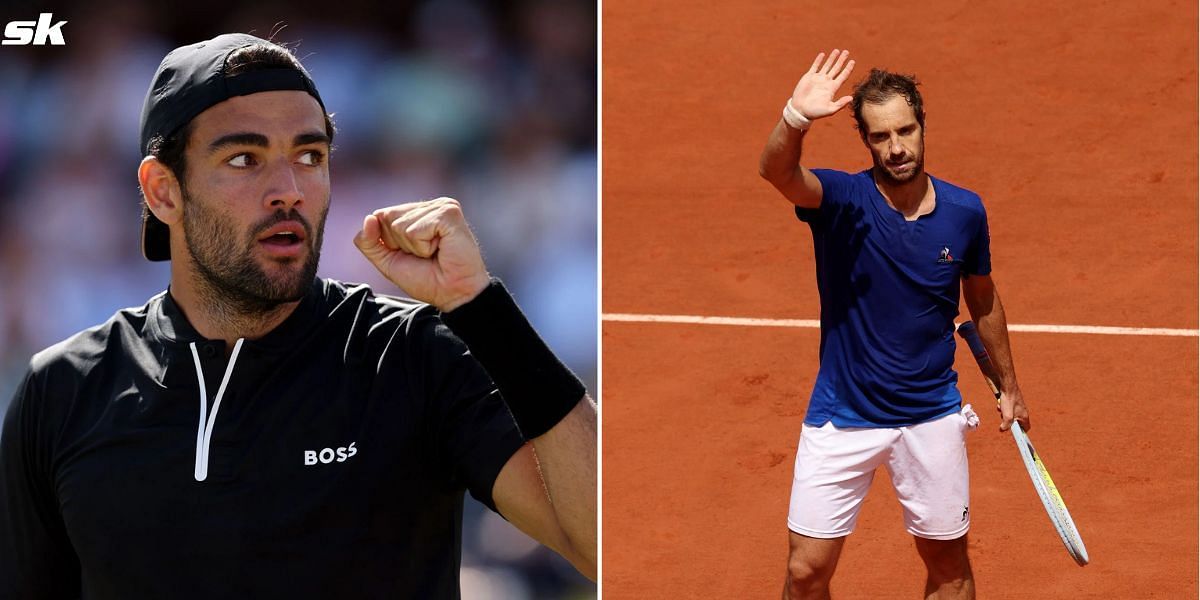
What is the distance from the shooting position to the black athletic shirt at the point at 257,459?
8.30 ft

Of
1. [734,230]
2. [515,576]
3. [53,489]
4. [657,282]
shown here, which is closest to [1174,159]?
[734,230]

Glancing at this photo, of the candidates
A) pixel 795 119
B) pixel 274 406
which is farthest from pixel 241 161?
pixel 795 119

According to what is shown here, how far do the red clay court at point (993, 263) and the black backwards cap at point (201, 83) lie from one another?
310 centimetres

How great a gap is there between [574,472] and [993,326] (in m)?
2.34

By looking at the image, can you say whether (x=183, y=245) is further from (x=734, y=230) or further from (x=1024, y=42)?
(x=1024, y=42)

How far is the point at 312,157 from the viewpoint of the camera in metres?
2.75

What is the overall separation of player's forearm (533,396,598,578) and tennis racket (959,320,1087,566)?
2252 mm

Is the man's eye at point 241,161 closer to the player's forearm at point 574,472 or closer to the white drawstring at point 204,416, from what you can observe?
the white drawstring at point 204,416

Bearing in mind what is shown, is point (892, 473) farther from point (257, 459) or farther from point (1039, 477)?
point (257, 459)

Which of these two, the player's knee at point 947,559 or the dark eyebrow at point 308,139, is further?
the player's knee at point 947,559

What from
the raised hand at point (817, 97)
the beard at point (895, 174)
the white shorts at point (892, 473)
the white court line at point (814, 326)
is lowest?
the white shorts at point (892, 473)

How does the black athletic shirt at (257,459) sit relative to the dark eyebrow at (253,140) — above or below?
below

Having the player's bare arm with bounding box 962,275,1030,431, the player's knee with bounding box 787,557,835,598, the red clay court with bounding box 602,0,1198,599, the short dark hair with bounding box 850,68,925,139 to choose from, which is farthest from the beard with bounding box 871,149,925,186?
the player's knee with bounding box 787,557,835,598

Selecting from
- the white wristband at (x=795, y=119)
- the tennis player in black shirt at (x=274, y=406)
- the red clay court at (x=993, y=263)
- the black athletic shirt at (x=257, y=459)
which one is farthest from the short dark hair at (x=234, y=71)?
the red clay court at (x=993, y=263)
